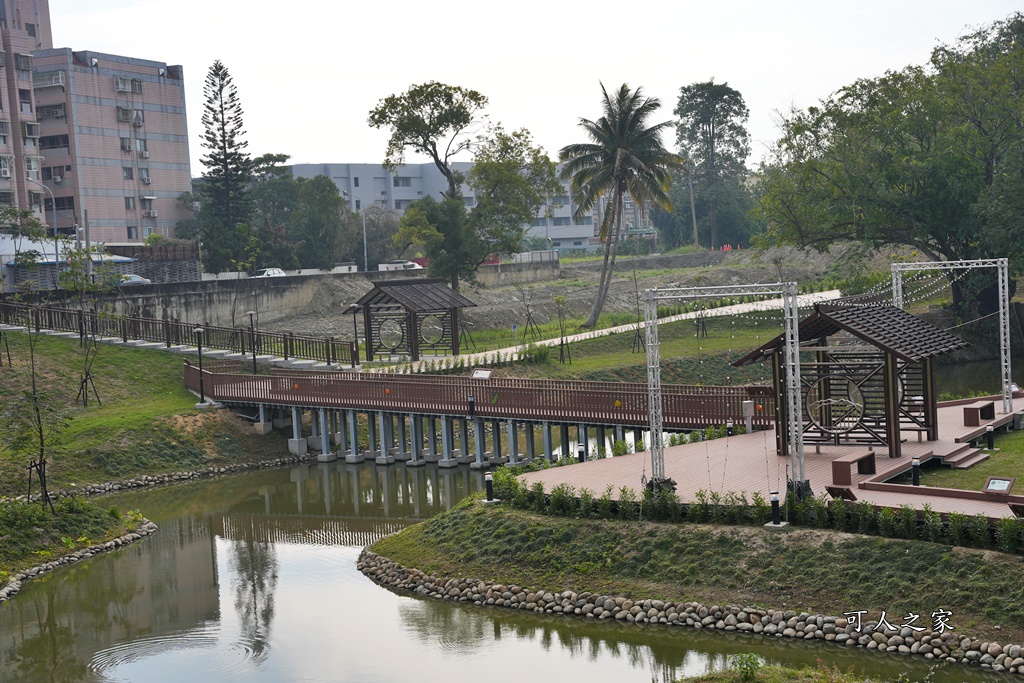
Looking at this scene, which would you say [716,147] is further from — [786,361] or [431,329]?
[786,361]

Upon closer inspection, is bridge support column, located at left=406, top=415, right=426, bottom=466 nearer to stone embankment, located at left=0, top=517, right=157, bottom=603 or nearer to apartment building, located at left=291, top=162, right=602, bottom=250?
stone embankment, located at left=0, top=517, right=157, bottom=603

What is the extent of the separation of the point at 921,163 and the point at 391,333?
79.9 feet

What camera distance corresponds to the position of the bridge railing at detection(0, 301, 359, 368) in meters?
47.2

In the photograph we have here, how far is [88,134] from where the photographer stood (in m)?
76.2

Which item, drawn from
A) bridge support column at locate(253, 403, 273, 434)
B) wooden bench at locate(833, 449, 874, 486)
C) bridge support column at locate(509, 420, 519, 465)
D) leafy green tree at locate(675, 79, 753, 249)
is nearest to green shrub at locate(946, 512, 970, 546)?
wooden bench at locate(833, 449, 874, 486)

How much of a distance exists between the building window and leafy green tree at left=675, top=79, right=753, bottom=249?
5012 centimetres

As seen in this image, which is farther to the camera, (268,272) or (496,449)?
(268,272)

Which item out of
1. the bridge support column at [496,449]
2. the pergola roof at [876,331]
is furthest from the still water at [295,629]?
the pergola roof at [876,331]

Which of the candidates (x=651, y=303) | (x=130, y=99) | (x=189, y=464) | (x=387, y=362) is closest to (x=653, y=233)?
(x=130, y=99)

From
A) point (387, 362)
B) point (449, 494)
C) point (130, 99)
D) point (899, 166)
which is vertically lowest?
point (449, 494)

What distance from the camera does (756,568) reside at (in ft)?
65.9

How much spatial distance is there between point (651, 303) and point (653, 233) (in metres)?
92.4

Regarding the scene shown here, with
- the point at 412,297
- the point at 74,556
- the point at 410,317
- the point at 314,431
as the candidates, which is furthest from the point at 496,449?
the point at 412,297

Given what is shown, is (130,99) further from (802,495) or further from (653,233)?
(802,495)
